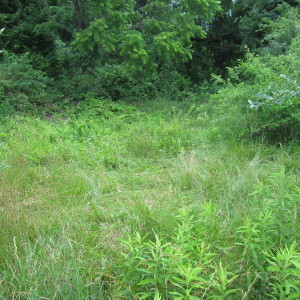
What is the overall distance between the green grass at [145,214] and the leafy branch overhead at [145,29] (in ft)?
9.31

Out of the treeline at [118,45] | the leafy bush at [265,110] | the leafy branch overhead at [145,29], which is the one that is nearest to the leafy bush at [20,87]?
the treeline at [118,45]

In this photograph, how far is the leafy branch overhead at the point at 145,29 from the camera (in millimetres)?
7977

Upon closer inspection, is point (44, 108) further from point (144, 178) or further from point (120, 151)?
point (144, 178)

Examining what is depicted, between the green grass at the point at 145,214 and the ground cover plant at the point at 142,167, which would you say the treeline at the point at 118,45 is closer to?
the ground cover plant at the point at 142,167

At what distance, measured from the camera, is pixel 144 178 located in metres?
4.03

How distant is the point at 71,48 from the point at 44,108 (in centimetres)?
319

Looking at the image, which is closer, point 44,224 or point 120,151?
point 44,224

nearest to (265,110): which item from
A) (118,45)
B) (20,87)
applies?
(118,45)

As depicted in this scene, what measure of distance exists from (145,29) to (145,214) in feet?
25.4

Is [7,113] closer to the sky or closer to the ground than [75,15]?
closer to the ground

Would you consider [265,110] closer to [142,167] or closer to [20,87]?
[142,167]

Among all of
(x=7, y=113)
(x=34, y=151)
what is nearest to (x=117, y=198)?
(x=34, y=151)

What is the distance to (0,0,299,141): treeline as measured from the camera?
26.1ft

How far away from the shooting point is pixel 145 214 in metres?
2.68
